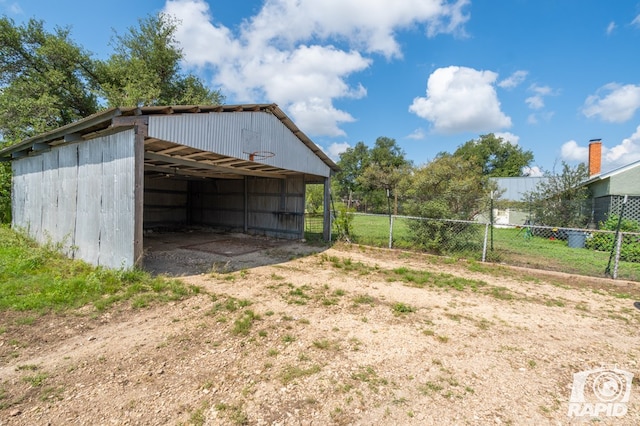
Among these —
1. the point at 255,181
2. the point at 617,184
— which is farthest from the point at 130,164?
the point at 617,184

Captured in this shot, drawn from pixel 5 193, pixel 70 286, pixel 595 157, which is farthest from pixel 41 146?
pixel 595 157

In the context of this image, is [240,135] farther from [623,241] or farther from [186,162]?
[623,241]

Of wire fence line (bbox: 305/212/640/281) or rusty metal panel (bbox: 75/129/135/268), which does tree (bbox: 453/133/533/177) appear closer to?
wire fence line (bbox: 305/212/640/281)

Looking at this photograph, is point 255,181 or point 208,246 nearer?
point 208,246

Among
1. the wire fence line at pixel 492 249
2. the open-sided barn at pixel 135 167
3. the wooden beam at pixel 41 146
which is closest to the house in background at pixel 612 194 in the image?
the wire fence line at pixel 492 249

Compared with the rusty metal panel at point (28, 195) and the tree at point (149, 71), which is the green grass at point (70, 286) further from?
the tree at point (149, 71)

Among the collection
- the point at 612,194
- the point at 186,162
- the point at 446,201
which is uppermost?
the point at 186,162

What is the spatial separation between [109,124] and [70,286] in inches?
131

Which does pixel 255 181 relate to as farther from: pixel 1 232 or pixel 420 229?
pixel 1 232

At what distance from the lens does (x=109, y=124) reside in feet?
19.1

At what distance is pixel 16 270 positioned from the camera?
203 inches

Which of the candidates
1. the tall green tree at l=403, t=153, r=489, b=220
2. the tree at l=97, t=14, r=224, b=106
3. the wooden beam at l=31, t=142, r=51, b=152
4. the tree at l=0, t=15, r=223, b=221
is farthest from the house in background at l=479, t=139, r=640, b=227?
the tree at l=0, t=15, r=223, b=221

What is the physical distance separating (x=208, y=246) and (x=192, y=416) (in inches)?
313

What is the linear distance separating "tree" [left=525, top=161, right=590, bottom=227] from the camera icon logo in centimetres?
1167
